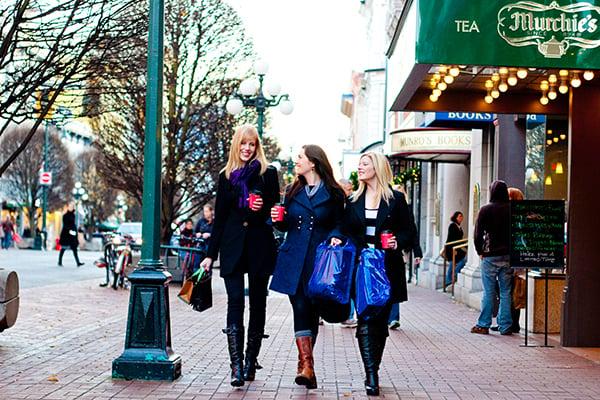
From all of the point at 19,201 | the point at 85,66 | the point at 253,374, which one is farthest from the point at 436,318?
the point at 19,201

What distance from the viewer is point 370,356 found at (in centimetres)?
812

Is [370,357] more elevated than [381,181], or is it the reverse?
[381,181]

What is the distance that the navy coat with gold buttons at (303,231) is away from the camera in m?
8.23

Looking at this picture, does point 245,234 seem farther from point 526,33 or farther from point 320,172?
point 526,33

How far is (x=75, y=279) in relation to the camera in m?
24.9

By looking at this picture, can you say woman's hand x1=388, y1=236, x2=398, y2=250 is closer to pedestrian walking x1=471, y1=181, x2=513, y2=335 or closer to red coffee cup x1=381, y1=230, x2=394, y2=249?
red coffee cup x1=381, y1=230, x2=394, y2=249

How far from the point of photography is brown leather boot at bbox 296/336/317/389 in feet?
26.3

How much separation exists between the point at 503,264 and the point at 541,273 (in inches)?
19.9

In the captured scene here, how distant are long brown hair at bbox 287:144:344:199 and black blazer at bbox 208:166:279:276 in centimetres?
21

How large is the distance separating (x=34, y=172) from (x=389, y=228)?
201 ft

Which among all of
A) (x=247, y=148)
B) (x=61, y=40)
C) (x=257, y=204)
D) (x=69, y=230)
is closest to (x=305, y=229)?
(x=257, y=204)

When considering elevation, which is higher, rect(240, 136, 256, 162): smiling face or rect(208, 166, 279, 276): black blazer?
rect(240, 136, 256, 162): smiling face

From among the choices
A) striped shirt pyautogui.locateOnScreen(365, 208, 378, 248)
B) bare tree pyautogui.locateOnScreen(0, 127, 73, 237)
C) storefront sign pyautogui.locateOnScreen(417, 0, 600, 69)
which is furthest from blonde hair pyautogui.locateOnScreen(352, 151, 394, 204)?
bare tree pyautogui.locateOnScreen(0, 127, 73, 237)

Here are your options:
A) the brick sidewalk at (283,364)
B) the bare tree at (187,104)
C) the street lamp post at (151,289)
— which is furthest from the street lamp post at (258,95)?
the street lamp post at (151,289)
